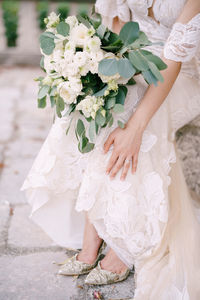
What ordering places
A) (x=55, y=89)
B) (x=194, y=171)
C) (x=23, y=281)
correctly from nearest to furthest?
1. (x=55, y=89)
2. (x=23, y=281)
3. (x=194, y=171)

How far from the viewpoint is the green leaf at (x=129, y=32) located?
1.67 m

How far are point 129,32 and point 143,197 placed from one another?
0.68 metres

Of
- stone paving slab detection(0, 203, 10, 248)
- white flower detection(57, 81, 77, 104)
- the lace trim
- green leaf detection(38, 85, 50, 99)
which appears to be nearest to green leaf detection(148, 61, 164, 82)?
white flower detection(57, 81, 77, 104)

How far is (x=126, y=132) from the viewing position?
5.96 feet

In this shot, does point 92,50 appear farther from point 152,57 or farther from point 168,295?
point 168,295

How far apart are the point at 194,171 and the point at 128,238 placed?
0.96m

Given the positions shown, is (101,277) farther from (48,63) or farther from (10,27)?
(10,27)

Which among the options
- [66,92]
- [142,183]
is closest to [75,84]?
[66,92]

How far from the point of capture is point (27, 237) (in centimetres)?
236

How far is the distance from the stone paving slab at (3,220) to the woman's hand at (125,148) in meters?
0.83

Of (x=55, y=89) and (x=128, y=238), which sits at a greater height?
(x=55, y=89)

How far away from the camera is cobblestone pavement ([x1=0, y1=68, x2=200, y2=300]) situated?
1898mm

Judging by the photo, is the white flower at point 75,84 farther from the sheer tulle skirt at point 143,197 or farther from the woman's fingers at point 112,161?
the woman's fingers at point 112,161

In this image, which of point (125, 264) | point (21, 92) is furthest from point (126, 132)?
point (21, 92)
